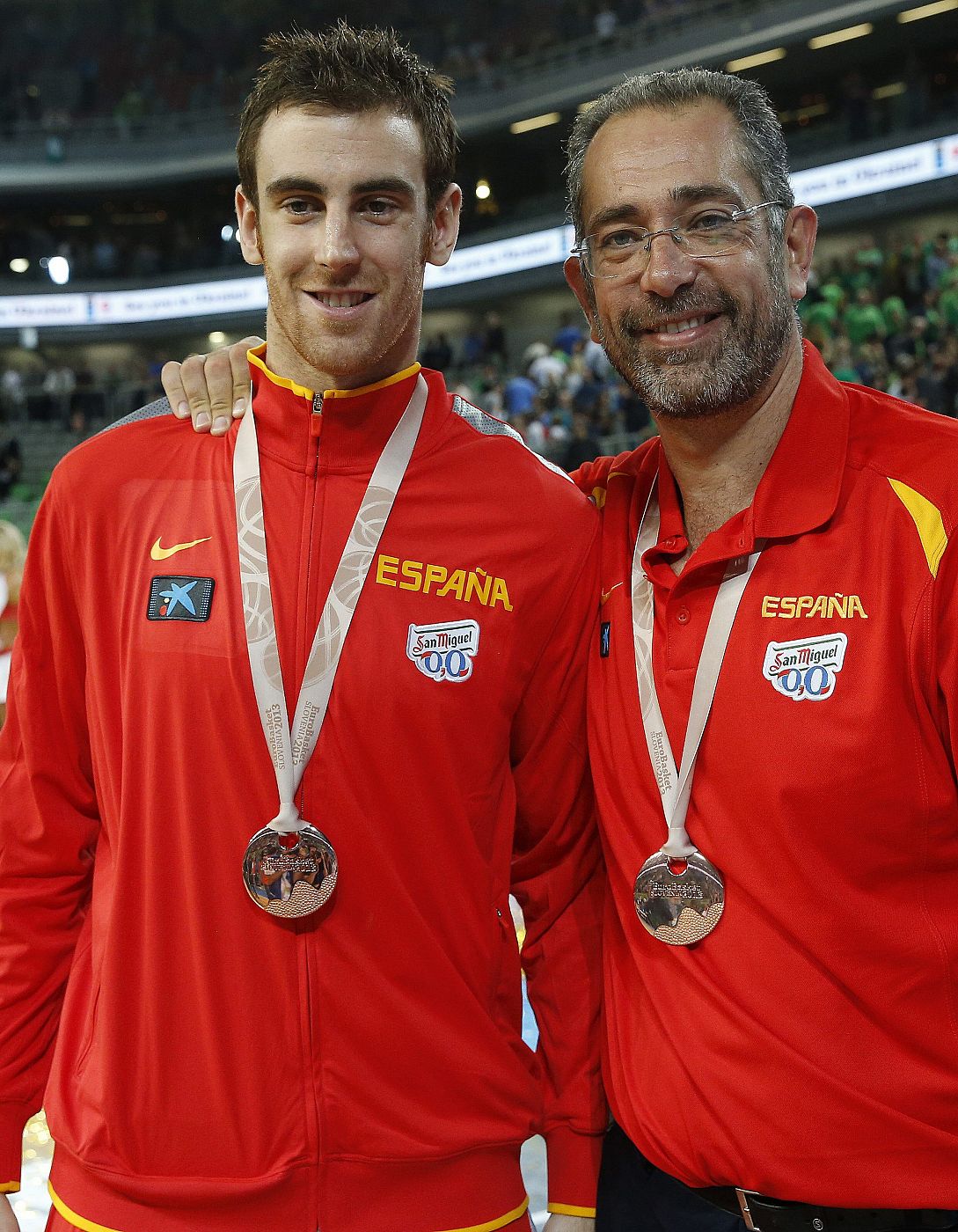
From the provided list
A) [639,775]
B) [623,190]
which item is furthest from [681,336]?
[639,775]

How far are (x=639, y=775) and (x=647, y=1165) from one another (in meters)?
0.57

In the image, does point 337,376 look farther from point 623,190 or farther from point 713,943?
point 713,943

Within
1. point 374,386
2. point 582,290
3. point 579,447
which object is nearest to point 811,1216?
point 374,386

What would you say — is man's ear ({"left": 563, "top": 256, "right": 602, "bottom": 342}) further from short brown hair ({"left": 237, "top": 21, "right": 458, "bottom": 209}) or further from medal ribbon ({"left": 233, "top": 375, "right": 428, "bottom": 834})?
medal ribbon ({"left": 233, "top": 375, "right": 428, "bottom": 834})

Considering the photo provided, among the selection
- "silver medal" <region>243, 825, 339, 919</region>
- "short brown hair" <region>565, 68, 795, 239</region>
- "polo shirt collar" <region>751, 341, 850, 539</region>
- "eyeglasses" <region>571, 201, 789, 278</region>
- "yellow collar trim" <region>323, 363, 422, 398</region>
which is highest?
"short brown hair" <region>565, 68, 795, 239</region>

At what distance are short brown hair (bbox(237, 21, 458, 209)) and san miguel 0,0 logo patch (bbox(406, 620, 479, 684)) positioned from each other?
67cm

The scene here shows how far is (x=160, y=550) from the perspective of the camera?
1.91 m

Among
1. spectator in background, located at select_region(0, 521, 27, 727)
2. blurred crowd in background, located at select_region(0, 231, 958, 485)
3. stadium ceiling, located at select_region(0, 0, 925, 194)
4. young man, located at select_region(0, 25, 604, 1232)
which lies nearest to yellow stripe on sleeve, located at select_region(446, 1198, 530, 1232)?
young man, located at select_region(0, 25, 604, 1232)

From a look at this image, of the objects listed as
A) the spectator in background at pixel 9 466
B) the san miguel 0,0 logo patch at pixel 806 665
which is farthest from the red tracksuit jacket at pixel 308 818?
the spectator in background at pixel 9 466

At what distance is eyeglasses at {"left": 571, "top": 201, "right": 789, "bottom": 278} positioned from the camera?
2004 millimetres

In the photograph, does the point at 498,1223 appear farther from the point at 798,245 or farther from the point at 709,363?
the point at 798,245

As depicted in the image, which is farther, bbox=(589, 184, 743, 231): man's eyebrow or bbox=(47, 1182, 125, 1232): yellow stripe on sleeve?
bbox=(589, 184, 743, 231): man's eyebrow

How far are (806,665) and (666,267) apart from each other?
2.08 feet

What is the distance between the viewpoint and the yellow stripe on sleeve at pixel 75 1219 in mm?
1766
